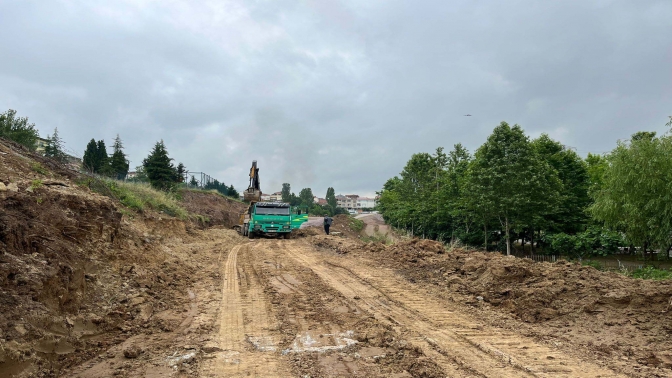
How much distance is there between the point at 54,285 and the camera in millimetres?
5656

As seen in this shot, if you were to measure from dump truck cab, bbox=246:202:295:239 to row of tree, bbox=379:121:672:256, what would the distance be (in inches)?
499

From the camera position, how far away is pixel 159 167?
36.8 meters

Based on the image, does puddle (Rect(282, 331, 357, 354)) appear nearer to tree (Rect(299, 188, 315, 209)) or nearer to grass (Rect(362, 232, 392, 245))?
grass (Rect(362, 232, 392, 245))

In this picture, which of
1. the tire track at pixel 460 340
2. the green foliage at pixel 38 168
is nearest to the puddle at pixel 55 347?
the tire track at pixel 460 340

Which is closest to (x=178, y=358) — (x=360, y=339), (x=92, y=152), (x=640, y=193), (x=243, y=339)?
(x=243, y=339)

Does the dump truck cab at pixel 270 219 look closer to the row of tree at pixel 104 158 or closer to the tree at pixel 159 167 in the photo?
the tree at pixel 159 167

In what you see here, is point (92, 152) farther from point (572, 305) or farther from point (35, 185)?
point (572, 305)

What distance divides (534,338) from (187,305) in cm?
606

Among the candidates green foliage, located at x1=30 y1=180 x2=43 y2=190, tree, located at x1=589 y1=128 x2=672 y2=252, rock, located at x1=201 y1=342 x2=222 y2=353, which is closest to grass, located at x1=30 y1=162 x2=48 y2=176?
green foliage, located at x1=30 y1=180 x2=43 y2=190

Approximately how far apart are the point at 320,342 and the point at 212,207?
3928cm

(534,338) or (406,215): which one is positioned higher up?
(406,215)

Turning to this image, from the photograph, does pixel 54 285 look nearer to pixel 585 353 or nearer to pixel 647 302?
pixel 585 353

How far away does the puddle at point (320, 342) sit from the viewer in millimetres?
5363

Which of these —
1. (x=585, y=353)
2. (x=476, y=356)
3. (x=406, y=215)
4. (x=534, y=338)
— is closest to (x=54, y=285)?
(x=476, y=356)
